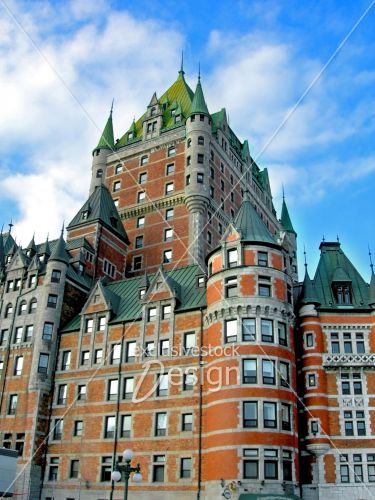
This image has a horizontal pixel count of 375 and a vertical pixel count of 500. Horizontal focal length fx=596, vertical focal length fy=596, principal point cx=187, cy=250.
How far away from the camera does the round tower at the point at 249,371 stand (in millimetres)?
42250

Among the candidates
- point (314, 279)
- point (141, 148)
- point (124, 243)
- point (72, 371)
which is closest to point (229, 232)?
point (314, 279)

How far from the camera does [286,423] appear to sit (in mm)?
44406

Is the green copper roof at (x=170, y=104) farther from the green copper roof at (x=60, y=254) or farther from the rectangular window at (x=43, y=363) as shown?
the rectangular window at (x=43, y=363)

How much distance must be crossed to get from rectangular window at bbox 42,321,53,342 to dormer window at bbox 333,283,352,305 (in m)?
26.8

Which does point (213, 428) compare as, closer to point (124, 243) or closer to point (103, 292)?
point (103, 292)

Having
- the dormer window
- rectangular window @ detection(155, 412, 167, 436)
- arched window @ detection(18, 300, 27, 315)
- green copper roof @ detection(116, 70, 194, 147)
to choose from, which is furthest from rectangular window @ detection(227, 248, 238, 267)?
green copper roof @ detection(116, 70, 194, 147)

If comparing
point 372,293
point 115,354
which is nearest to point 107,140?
point 115,354

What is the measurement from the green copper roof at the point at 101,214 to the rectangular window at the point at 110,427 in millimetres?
25276

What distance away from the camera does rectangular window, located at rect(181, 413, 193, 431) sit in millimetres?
46906

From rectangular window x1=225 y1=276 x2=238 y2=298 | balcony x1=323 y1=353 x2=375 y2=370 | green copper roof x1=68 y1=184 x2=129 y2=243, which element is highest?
green copper roof x1=68 y1=184 x2=129 y2=243

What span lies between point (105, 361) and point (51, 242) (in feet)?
69.2

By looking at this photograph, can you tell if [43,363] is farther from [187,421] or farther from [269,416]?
[269,416]

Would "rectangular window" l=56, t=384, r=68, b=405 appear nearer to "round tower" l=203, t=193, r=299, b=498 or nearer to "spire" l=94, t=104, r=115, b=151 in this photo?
"round tower" l=203, t=193, r=299, b=498

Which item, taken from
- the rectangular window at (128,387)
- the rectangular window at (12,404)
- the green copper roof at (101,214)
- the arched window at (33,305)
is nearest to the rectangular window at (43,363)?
the rectangular window at (12,404)
